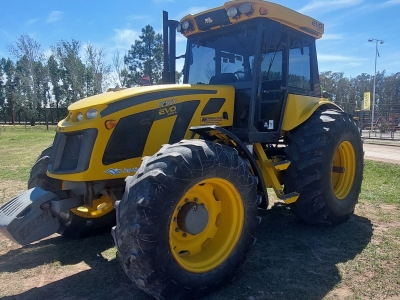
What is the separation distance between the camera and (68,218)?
4535 mm

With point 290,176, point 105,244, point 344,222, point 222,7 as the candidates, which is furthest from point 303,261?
point 222,7

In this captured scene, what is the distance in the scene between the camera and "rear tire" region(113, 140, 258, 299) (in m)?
2.80

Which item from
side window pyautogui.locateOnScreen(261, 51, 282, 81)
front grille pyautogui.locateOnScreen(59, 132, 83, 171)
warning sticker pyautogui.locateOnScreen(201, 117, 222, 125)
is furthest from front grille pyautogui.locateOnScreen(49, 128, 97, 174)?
side window pyautogui.locateOnScreen(261, 51, 282, 81)

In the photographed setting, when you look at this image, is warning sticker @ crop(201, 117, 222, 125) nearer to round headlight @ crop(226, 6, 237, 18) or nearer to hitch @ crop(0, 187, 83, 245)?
round headlight @ crop(226, 6, 237, 18)

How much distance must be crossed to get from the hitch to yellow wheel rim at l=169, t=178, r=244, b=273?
4.16ft

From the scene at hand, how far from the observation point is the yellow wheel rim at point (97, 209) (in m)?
4.56

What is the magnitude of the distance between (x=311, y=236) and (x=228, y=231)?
5.42ft

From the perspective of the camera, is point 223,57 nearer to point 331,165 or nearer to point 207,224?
point 331,165

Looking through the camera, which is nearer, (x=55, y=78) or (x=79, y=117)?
(x=79, y=117)

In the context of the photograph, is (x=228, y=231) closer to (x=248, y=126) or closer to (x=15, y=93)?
(x=248, y=126)

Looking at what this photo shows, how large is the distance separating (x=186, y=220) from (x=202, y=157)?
603 mm

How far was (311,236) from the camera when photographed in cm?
466

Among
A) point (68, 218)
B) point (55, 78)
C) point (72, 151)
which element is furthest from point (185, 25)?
point (55, 78)

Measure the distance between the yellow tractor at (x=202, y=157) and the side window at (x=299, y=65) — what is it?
0.03m
